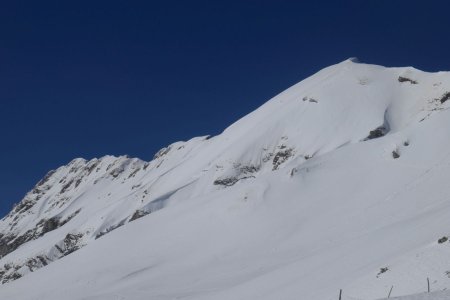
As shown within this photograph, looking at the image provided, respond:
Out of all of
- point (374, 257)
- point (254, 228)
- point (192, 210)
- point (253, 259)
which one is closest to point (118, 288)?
point (253, 259)

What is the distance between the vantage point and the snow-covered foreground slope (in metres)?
29.8

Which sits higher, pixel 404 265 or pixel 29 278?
pixel 29 278

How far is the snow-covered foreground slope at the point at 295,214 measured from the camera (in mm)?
29812

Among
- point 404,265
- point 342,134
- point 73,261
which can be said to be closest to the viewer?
point 404,265

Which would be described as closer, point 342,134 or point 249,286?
point 249,286

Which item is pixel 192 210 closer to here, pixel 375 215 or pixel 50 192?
pixel 375 215

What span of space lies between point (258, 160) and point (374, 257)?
49.4 meters

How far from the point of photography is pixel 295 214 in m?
49.4

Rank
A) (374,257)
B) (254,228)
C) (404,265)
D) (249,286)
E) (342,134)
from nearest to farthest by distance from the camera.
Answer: (404,265), (374,257), (249,286), (254,228), (342,134)

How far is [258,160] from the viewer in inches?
3061

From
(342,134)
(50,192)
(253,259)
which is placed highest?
(50,192)

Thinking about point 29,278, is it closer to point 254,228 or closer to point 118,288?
point 118,288

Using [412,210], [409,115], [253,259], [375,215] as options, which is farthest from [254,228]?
[409,115]

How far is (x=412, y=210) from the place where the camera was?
39.9 m
